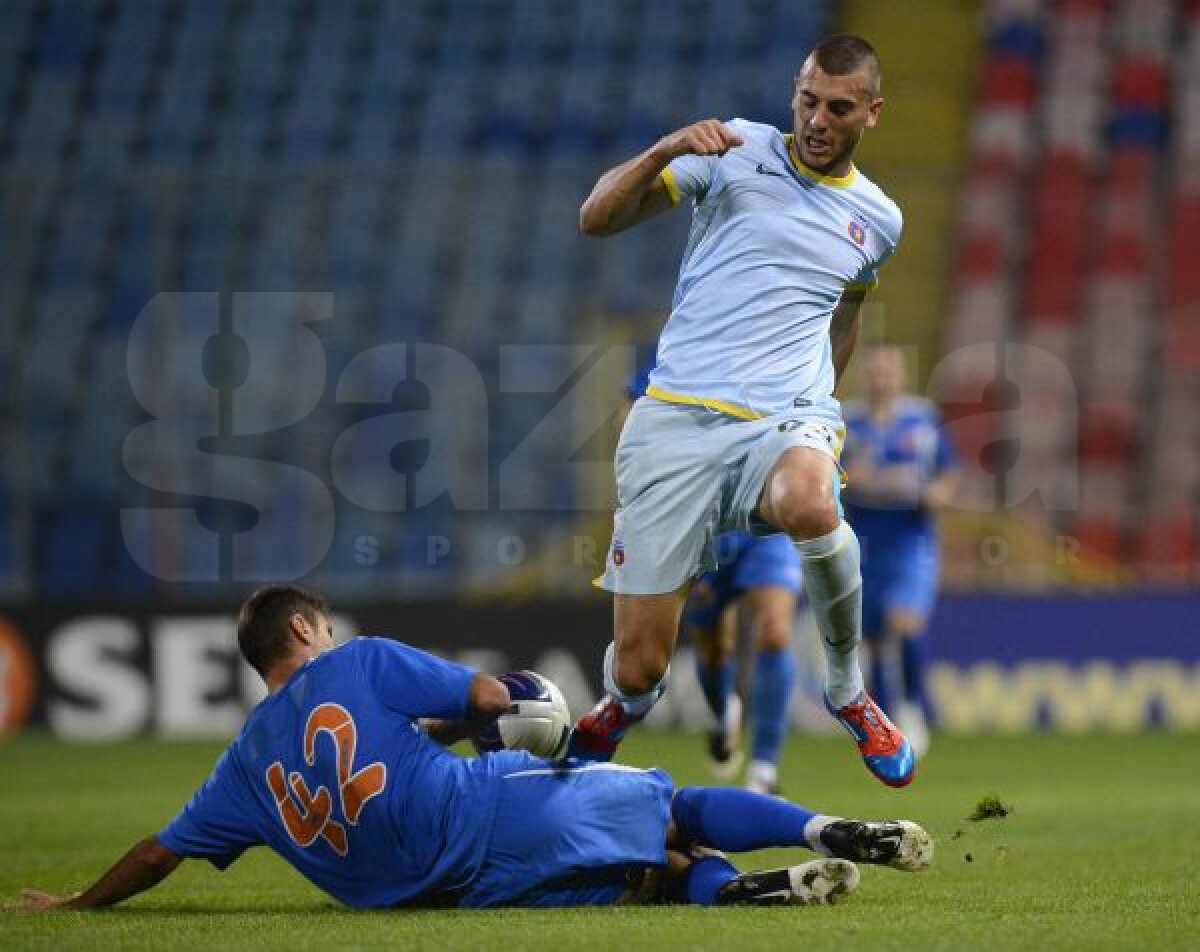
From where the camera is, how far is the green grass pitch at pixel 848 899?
5086mm

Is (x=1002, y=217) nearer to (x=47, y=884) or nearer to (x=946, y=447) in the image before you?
(x=946, y=447)

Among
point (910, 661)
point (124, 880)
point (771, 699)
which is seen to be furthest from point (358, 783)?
point (910, 661)

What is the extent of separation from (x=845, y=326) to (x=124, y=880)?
2706mm

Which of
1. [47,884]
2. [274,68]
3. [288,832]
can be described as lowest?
[47,884]

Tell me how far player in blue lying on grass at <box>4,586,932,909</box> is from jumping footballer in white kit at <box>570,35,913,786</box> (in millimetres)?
635

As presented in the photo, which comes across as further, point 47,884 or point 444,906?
point 47,884

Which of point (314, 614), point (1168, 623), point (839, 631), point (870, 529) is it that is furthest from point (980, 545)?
point (314, 614)

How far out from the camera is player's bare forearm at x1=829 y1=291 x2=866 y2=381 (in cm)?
669

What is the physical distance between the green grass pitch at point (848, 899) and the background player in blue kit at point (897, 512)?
0.55 meters

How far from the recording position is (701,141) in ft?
18.9

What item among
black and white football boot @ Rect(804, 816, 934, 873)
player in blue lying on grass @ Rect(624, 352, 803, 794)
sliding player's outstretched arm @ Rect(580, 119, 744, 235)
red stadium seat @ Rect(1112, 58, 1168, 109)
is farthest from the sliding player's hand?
red stadium seat @ Rect(1112, 58, 1168, 109)

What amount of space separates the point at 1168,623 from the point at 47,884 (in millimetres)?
8994

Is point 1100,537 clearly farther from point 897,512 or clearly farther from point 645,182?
point 645,182

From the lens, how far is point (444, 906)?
577 cm
